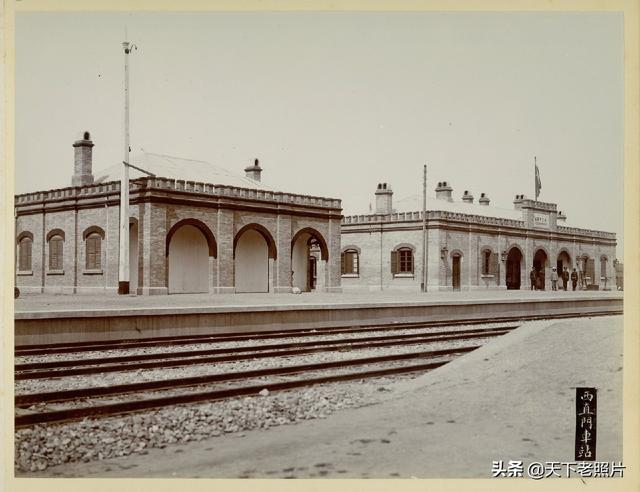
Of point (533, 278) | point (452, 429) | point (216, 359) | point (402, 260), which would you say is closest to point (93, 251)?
point (216, 359)

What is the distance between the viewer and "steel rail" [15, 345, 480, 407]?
7.36 meters

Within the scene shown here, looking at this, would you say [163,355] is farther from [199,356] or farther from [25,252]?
[25,252]

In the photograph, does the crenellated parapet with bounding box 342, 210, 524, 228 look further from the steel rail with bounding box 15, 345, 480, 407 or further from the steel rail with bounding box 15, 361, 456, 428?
the steel rail with bounding box 15, 361, 456, 428

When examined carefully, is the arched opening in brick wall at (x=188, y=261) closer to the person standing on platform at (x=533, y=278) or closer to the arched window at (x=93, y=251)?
the arched window at (x=93, y=251)

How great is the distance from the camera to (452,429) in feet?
23.9

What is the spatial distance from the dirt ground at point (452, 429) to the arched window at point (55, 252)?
330 inches

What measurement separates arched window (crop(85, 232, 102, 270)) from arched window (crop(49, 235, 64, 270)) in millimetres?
989

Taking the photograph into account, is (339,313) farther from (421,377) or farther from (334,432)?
(334,432)

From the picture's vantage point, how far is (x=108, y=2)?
8266 millimetres

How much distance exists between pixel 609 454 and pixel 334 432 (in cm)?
316

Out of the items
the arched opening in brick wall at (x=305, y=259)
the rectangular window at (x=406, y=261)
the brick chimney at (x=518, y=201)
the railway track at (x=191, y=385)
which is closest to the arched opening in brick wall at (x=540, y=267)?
the rectangular window at (x=406, y=261)

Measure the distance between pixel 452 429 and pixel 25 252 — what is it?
6634mm

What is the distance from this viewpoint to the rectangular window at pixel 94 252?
16781mm

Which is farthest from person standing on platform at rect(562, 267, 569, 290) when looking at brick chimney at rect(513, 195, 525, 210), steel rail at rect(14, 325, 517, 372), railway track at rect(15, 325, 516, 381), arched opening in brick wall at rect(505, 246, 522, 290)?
steel rail at rect(14, 325, 517, 372)
